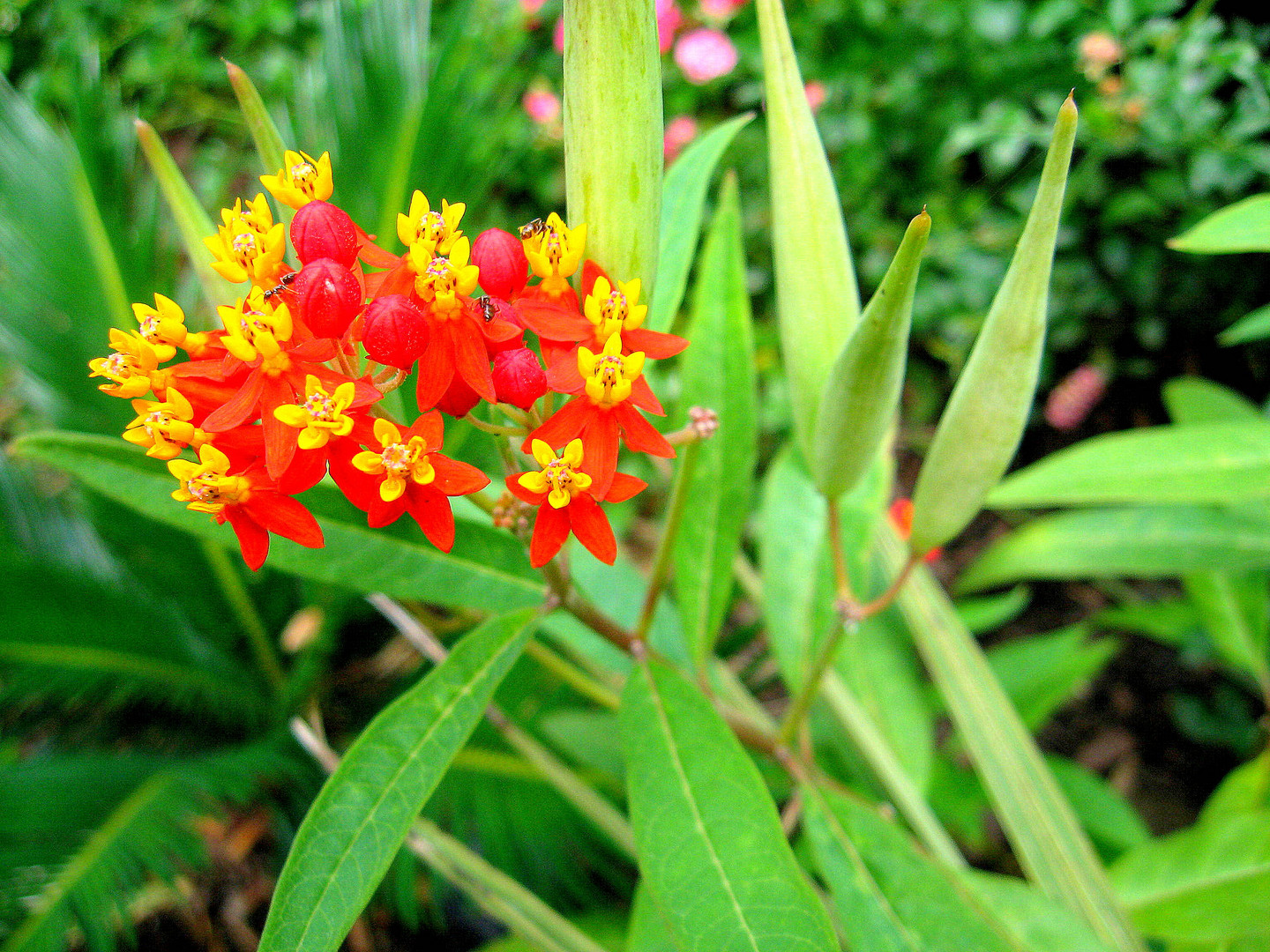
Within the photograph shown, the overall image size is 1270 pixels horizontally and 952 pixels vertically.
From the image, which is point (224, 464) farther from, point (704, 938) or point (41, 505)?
point (41, 505)

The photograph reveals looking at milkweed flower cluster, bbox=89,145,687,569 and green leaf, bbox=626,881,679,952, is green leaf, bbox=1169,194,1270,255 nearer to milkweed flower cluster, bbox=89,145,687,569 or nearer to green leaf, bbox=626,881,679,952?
milkweed flower cluster, bbox=89,145,687,569

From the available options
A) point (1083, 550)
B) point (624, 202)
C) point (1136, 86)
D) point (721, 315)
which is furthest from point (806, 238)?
point (1136, 86)

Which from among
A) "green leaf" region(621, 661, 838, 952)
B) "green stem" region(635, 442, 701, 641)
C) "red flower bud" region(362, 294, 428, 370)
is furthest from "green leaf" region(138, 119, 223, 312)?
"green leaf" region(621, 661, 838, 952)

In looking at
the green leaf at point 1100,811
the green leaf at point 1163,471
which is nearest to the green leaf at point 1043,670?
the green leaf at point 1100,811

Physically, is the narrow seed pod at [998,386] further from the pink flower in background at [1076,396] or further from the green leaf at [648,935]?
the pink flower in background at [1076,396]

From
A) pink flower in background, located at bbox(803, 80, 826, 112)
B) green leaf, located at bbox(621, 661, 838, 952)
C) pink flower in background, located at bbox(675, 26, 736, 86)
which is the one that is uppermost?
pink flower in background, located at bbox(675, 26, 736, 86)

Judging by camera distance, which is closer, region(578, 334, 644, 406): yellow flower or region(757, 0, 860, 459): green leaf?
region(578, 334, 644, 406): yellow flower

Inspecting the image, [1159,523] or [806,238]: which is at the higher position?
[806,238]

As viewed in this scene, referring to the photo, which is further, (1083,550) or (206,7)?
(206,7)

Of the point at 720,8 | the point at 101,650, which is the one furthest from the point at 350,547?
the point at 720,8
